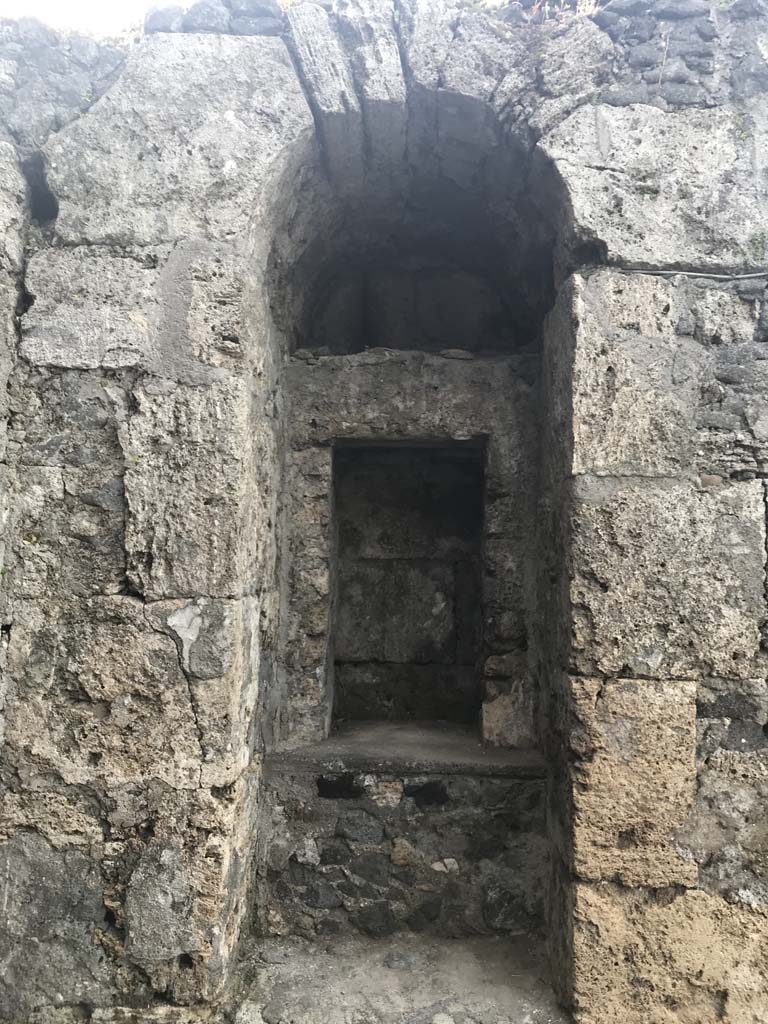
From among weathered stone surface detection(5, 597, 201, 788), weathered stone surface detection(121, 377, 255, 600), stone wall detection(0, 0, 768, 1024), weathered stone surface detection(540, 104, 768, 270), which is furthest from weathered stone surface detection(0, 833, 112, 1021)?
weathered stone surface detection(540, 104, 768, 270)

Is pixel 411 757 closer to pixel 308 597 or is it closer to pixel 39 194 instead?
Answer: pixel 308 597

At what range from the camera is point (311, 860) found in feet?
9.12

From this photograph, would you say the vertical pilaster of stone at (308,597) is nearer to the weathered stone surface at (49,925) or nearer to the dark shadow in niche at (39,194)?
the weathered stone surface at (49,925)

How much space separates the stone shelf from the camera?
9.10 feet

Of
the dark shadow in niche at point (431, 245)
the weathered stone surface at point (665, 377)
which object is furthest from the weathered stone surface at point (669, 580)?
the dark shadow in niche at point (431, 245)

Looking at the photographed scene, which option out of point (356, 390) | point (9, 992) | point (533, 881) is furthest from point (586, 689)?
point (9, 992)

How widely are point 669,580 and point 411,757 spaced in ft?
3.93

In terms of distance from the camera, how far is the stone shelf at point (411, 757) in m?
2.77

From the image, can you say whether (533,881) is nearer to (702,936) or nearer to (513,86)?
(702,936)

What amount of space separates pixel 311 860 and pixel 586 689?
1284 millimetres

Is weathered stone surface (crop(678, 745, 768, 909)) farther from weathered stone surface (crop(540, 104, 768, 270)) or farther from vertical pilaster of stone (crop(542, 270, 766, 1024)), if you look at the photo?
weathered stone surface (crop(540, 104, 768, 270))

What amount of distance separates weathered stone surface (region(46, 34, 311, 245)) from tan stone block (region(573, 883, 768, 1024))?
8.47 feet

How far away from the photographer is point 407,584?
356 centimetres

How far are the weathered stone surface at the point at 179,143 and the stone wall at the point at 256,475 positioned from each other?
0.01m
